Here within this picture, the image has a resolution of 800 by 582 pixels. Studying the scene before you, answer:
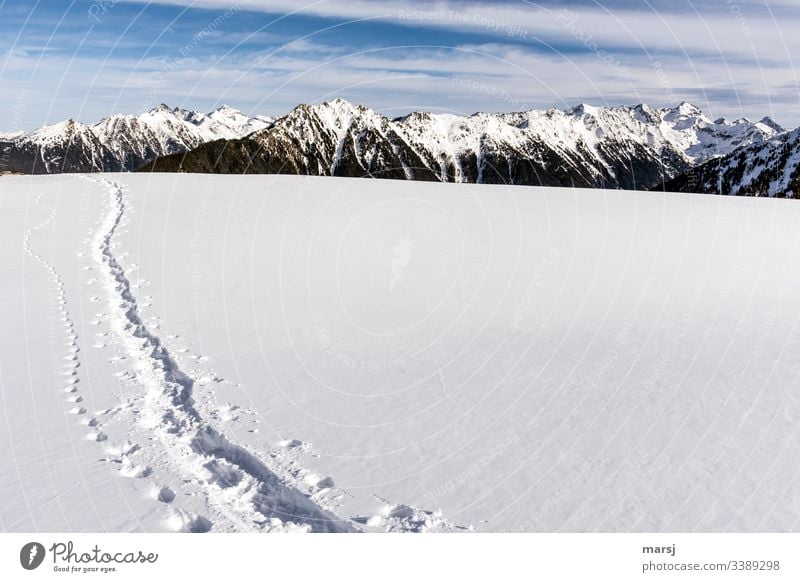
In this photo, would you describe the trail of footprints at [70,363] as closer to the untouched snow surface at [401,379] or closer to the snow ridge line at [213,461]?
the untouched snow surface at [401,379]

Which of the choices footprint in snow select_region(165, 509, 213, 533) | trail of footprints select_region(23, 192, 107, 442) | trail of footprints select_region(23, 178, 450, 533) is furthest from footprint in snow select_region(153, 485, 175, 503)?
trail of footprints select_region(23, 192, 107, 442)

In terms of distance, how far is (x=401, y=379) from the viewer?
10.1m

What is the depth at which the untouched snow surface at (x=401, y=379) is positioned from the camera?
6766 millimetres

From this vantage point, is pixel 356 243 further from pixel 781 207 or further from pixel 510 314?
pixel 781 207

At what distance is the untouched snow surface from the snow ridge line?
1.4 inches

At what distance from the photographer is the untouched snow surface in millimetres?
6766

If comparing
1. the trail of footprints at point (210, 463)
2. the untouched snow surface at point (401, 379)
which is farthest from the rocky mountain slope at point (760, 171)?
the trail of footprints at point (210, 463)

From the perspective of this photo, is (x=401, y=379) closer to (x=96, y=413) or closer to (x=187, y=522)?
(x=187, y=522)

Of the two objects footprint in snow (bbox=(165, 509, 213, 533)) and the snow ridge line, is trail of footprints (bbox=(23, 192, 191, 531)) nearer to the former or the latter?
footprint in snow (bbox=(165, 509, 213, 533))

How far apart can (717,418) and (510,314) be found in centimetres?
555

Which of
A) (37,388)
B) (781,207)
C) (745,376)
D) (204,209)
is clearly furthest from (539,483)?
(781,207)

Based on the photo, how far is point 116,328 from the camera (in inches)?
502

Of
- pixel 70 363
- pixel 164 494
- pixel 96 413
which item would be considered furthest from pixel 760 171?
pixel 164 494

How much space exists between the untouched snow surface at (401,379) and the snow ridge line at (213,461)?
0.03 meters
